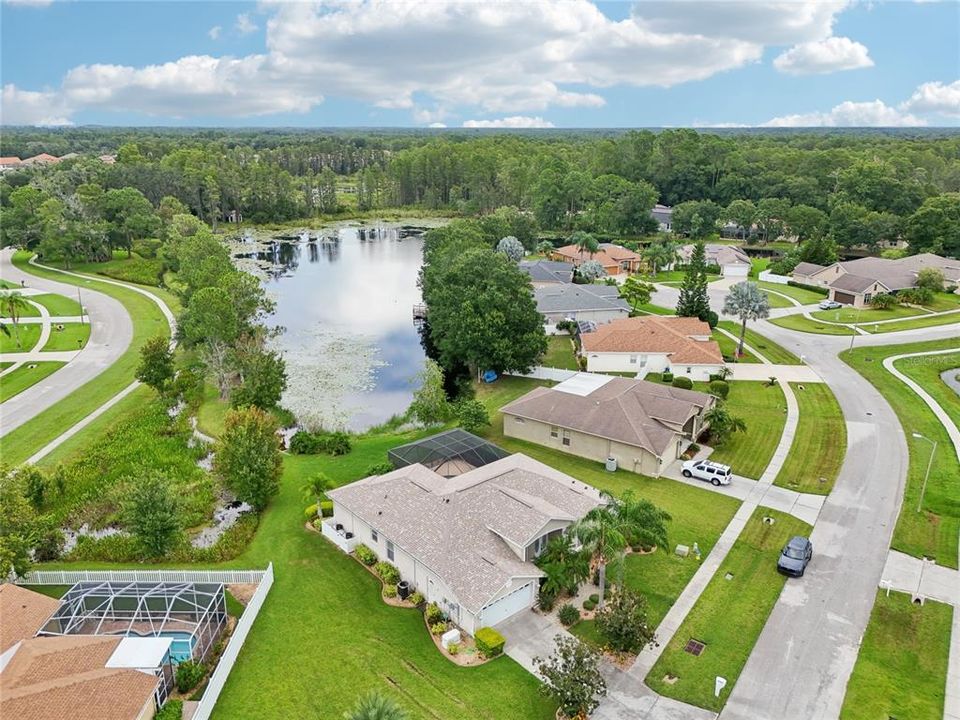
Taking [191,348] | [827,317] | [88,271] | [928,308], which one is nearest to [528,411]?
[191,348]

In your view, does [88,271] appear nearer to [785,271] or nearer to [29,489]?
[29,489]

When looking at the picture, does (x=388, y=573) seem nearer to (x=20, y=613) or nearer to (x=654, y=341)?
(x=20, y=613)

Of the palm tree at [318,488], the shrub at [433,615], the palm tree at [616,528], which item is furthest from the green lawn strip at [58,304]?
the palm tree at [616,528]

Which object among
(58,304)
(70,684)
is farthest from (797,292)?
(58,304)

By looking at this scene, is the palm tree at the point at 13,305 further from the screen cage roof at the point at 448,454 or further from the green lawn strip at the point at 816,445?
the green lawn strip at the point at 816,445

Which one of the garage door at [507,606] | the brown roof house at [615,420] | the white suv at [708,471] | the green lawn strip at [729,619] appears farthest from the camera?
the brown roof house at [615,420]

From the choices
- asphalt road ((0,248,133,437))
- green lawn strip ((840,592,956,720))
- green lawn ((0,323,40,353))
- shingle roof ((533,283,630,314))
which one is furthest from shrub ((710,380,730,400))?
green lawn ((0,323,40,353))

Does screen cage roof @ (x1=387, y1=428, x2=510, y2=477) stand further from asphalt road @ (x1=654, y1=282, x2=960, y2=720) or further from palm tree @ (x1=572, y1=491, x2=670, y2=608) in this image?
asphalt road @ (x1=654, y1=282, x2=960, y2=720)
